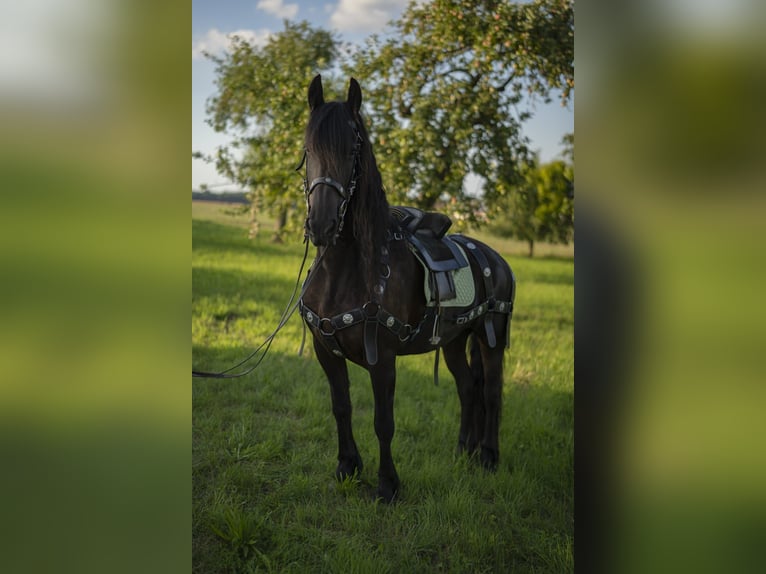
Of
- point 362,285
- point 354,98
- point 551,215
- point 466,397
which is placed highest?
point 551,215

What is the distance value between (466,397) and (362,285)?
1.67m

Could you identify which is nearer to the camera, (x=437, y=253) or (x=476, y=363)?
(x=437, y=253)

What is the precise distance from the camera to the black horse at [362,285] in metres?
2.87

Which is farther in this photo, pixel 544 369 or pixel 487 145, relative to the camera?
pixel 487 145

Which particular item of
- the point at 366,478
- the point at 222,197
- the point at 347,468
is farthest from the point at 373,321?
the point at 222,197

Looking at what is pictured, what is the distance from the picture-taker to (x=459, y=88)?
8047 mm

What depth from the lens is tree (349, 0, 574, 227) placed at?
25.7ft

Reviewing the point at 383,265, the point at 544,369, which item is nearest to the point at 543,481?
the point at 383,265
